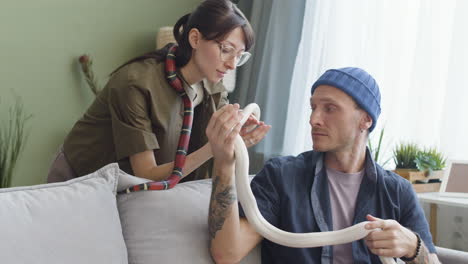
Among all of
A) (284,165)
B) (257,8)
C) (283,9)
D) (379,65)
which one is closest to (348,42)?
(379,65)

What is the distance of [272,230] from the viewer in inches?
55.4

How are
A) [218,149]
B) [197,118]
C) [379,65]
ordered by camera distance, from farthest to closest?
[379,65], [197,118], [218,149]

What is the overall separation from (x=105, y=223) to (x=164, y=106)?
0.66 m

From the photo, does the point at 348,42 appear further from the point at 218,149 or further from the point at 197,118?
the point at 218,149

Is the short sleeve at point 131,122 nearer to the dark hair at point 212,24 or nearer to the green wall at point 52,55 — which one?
the dark hair at point 212,24

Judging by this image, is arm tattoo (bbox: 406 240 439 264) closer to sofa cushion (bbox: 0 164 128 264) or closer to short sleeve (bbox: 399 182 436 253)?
short sleeve (bbox: 399 182 436 253)

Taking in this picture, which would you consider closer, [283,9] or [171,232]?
[171,232]

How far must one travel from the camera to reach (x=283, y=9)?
353 cm

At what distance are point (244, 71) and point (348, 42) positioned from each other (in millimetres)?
879

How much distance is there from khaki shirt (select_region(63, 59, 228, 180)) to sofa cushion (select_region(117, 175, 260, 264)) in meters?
0.33

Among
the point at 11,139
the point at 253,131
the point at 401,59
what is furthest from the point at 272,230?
the point at 11,139

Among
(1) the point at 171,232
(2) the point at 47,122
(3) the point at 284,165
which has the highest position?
(3) the point at 284,165

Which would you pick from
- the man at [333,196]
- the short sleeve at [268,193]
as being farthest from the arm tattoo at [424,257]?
the short sleeve at [268,193]

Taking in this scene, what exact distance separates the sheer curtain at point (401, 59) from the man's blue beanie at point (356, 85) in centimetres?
125
